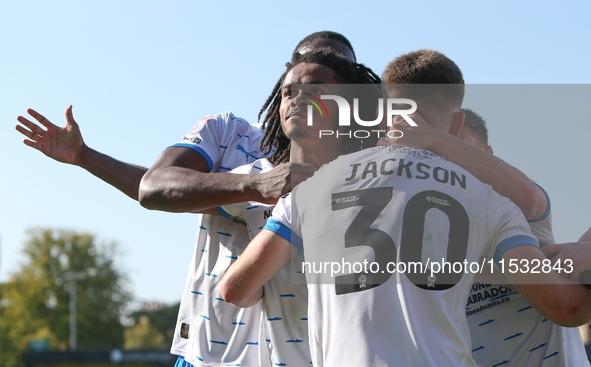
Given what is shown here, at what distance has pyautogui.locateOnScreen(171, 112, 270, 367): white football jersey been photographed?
9.86 ft

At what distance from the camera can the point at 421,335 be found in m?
2.00

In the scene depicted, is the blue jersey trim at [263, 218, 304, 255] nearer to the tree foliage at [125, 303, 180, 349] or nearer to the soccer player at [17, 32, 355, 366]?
the soccer player at [17, 32, 355, 366]

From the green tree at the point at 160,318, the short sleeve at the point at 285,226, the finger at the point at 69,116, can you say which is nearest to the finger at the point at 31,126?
the finger at the point at 69,116

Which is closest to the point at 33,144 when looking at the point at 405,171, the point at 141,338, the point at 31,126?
the point at 31,126

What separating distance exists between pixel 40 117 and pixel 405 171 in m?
2.85

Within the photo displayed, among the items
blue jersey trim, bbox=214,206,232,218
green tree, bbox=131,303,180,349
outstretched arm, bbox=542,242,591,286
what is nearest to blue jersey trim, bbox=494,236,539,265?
outstretched arm, bbox=542,242,591,286

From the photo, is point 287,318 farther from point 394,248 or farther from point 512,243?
point 512,243

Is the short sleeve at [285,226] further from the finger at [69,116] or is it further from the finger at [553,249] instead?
the finger at [69,116]

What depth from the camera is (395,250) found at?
211cm

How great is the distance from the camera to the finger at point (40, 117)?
3889 mm

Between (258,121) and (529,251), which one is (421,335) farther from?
(258,121)

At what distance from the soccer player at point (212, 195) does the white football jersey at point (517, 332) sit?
1.11m

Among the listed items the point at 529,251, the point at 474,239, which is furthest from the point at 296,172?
the point at 529,251

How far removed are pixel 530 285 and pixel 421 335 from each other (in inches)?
21.1
